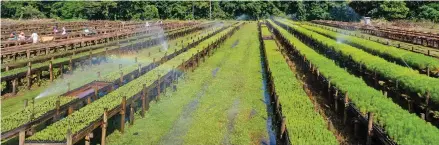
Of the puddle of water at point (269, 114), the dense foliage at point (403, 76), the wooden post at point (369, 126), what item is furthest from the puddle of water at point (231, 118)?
the dense foliage at point (403, 76)

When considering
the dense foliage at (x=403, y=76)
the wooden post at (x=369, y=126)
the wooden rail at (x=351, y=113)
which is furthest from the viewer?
the dense foliage at (x=403, y=76)

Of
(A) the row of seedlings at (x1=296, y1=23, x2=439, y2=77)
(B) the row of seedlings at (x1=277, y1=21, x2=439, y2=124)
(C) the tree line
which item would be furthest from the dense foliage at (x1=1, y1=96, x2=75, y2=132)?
(C) the tree line

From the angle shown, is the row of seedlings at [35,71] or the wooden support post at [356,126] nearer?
the wooden support post at [356,126]

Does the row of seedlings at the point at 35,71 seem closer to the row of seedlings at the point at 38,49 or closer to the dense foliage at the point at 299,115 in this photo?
the row of seedlings at the point at 38,49

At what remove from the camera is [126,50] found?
3806cm

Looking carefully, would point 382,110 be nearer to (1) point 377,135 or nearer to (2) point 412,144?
(1) point 377,135

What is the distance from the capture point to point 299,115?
14.4 meters

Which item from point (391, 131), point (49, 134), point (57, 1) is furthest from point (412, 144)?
point (57, 1)

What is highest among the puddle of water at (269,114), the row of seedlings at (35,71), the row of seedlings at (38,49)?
the row of seedlings at (38,49)

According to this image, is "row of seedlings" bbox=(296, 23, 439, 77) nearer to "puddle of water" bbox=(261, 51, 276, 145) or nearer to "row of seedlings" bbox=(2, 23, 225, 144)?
"puddle of water" bbox=(261, 51, 276, 145)

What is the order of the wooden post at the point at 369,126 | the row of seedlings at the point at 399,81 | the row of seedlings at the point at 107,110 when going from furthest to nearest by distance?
the row of seedlings at the point at 399,81, the wooden post at the point at 369,126, the row of seedlings at the point at 107,110

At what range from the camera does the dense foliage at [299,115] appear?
11.9 metres

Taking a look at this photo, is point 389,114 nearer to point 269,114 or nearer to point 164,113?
point 269,114

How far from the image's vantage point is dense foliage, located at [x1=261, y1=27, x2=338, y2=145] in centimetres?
1191
